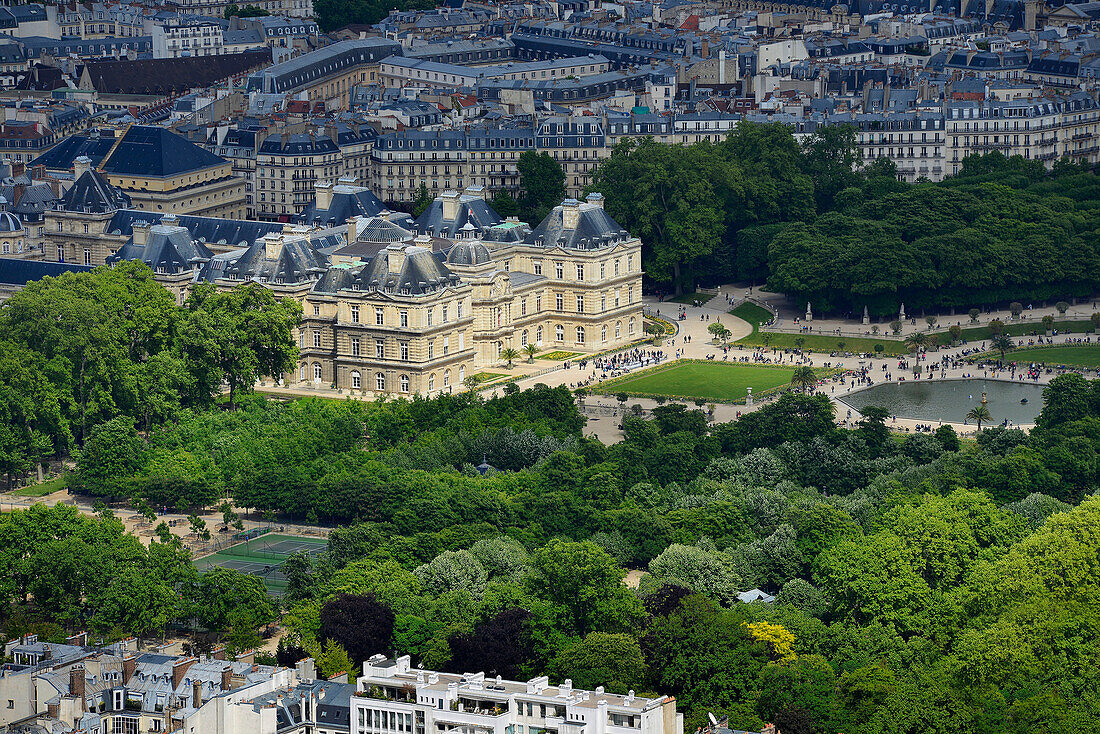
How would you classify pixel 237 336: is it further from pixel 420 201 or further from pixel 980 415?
pixel 420 201

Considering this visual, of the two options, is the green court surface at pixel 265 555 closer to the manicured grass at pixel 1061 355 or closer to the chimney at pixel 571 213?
the chimney at pixel 571 213

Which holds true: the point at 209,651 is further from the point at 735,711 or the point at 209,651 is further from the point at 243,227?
the point at 243,227

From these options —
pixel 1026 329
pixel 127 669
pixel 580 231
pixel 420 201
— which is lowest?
pixel 1026 329

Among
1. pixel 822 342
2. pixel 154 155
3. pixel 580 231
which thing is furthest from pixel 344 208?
pixel 822 342

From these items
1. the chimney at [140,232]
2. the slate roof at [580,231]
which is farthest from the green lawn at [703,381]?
the chimney at [140,232]

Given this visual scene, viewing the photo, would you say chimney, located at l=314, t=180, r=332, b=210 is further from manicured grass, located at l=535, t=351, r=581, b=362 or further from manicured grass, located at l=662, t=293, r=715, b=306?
manicured grass, located at l=662, t=293, r=715, b=306
